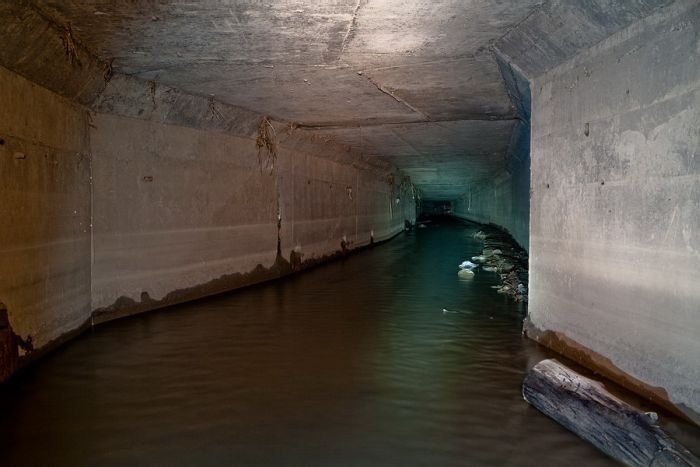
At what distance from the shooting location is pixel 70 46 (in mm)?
5148

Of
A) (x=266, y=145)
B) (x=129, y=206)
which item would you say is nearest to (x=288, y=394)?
(x=129, y=206)

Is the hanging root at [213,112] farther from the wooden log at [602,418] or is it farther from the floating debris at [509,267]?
the wooden log at [602,418]

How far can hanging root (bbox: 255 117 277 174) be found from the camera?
1000 centimetres

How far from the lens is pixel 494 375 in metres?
4.87

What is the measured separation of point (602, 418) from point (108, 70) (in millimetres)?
6203

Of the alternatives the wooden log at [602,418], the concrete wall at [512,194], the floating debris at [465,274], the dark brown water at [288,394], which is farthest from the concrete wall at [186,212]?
the wooden log at [602,418]

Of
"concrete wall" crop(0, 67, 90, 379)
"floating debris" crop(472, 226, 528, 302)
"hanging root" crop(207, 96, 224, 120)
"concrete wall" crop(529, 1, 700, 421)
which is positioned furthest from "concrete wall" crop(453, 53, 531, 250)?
"concrete wall" crop(0, 67, 90, 379)

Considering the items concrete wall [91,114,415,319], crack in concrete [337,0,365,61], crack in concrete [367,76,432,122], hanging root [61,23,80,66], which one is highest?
crack in concrete [367,76,432,122]

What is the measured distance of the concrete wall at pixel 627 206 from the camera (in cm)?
362

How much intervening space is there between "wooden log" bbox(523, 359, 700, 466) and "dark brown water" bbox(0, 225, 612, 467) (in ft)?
0.34

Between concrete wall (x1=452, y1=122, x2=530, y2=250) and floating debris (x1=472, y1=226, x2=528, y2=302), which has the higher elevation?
concrete wall (x1=452, y1=122, x2=530, y2=250)

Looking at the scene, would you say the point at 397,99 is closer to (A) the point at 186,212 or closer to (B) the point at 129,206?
(A) the point at 186,212

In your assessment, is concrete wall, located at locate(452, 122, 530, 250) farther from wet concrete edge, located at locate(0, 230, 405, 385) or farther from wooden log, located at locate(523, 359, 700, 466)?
wooden log, located at locate(523, 359, 700, 466)

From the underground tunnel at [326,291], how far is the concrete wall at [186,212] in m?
0.05
